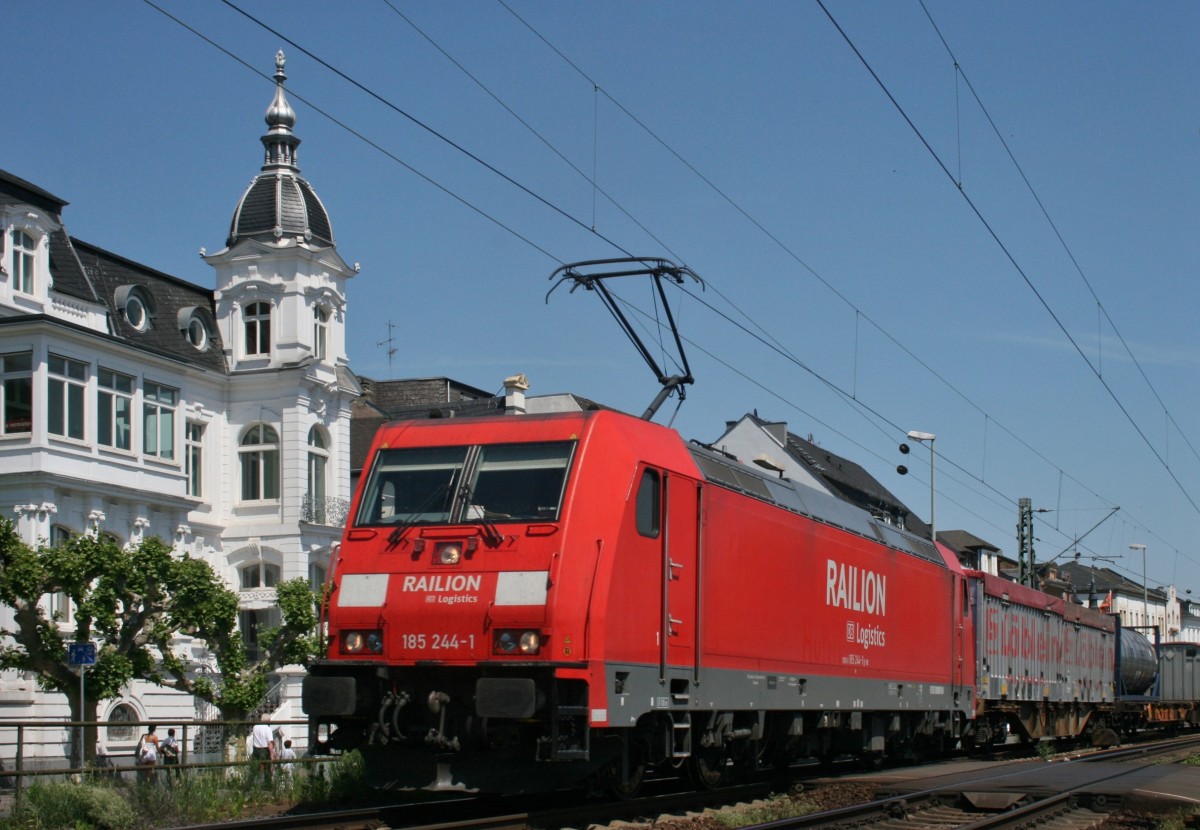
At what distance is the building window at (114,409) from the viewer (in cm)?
3481

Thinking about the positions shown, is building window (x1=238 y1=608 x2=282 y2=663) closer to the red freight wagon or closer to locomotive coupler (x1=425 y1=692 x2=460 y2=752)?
the red freight wagon

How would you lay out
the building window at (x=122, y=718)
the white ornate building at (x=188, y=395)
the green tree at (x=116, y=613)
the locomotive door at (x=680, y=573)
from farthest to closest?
the building window at (x=122, y=718), the white ornate building at (x=188, y=395), the green tree at (x=116, y=613), the locomotive door at (x=680, y=573)

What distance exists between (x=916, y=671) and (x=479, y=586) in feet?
37.1

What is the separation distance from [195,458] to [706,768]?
27.4m

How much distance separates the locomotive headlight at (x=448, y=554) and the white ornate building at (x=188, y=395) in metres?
22.0

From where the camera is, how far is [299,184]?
42.4 meters

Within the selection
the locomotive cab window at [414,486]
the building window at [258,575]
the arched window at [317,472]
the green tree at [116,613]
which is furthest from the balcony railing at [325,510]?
the locomotive cab window at [414,486]

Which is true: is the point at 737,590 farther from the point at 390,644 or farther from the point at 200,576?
the point at 200,576

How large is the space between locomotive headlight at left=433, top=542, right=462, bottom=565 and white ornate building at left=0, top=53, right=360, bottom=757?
22.0 metres

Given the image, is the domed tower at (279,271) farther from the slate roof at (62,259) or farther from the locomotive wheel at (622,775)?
the locomotive wheel at (622,775)

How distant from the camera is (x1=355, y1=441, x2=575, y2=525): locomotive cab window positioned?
43.9ft

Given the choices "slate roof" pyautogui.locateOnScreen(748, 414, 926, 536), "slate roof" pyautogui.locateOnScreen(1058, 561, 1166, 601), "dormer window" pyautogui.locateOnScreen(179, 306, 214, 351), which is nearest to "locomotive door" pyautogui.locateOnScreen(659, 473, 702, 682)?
"dormer window" pyautogui.locateOnScreen(179, 306, 214, 351)

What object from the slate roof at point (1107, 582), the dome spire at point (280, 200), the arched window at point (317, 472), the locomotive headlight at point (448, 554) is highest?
the dome spire at point (280, 200)

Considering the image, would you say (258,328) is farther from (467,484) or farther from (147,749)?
(467,484)
